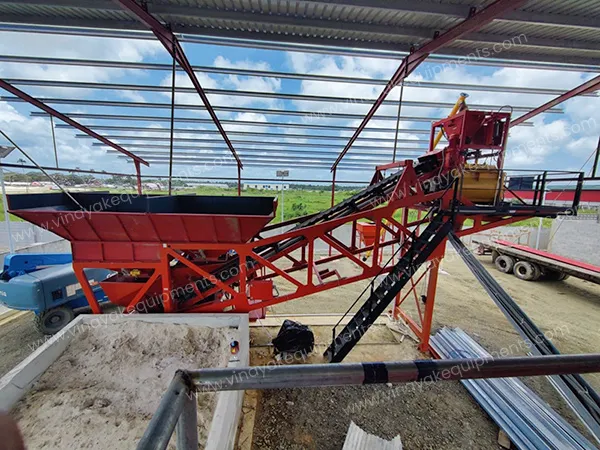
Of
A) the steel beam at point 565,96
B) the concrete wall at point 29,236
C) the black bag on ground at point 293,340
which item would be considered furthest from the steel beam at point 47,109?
the steel beam at point 565,96

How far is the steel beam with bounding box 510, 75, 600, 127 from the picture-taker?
5341 mm

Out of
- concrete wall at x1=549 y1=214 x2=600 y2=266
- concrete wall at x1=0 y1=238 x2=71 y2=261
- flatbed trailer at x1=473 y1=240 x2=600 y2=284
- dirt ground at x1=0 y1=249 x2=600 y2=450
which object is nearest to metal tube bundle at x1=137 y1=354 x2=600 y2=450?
dirt ground at x1=0 y1=249 x2=600 y2=450

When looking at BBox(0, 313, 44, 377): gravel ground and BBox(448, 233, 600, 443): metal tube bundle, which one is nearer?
BBox(448, 233, 600, 443): metal tube bundle

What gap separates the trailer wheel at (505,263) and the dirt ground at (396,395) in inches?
105

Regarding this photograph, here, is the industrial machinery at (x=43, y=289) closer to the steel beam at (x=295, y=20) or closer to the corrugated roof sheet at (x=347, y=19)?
the corrugated roof sheet at (x=347, y=19)

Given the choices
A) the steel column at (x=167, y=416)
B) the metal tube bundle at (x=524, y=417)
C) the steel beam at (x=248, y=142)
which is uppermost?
the steel beam at (x=248, y=142)

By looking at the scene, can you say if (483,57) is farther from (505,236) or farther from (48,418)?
(505,236)

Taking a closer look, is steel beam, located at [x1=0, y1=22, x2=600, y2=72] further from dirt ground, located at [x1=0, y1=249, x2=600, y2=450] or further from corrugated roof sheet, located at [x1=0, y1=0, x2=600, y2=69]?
dirt ground, located at [x1=0, y1=249, x2=600, y2=450]

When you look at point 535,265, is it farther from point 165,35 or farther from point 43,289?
point 43,289

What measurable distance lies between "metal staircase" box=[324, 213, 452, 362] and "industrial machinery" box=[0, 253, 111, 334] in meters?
4.21

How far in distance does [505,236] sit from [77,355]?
16162 mm

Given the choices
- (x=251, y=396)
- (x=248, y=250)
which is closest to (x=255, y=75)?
(x=248, y=250)

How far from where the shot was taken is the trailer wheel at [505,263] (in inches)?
396

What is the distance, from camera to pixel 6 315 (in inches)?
228
